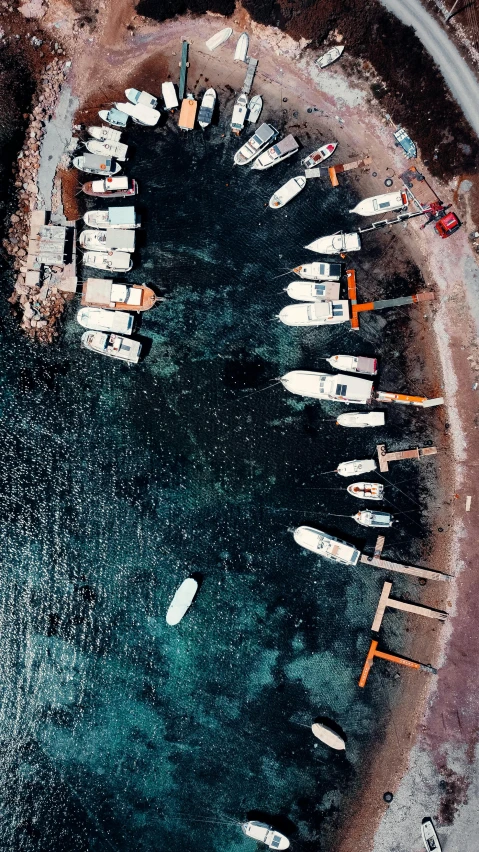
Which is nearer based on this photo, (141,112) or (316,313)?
(316,313)

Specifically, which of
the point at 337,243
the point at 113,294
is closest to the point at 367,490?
the point at 337,243

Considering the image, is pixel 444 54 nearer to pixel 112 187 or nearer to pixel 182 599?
pixel 112 187

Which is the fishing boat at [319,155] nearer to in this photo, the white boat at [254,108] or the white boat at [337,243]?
the white boat at [254,108]

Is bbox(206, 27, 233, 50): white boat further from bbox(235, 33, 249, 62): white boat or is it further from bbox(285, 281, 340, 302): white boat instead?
bbox(285, 281, 340, 302): white boat

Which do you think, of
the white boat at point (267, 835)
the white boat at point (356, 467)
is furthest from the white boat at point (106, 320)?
the white boat at point (267, 835)

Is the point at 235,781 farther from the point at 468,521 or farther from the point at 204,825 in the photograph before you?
the point at 468,521

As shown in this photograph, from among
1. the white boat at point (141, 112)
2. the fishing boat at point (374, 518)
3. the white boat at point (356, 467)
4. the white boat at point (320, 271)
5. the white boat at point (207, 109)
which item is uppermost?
the white boat at point (207, 109)
